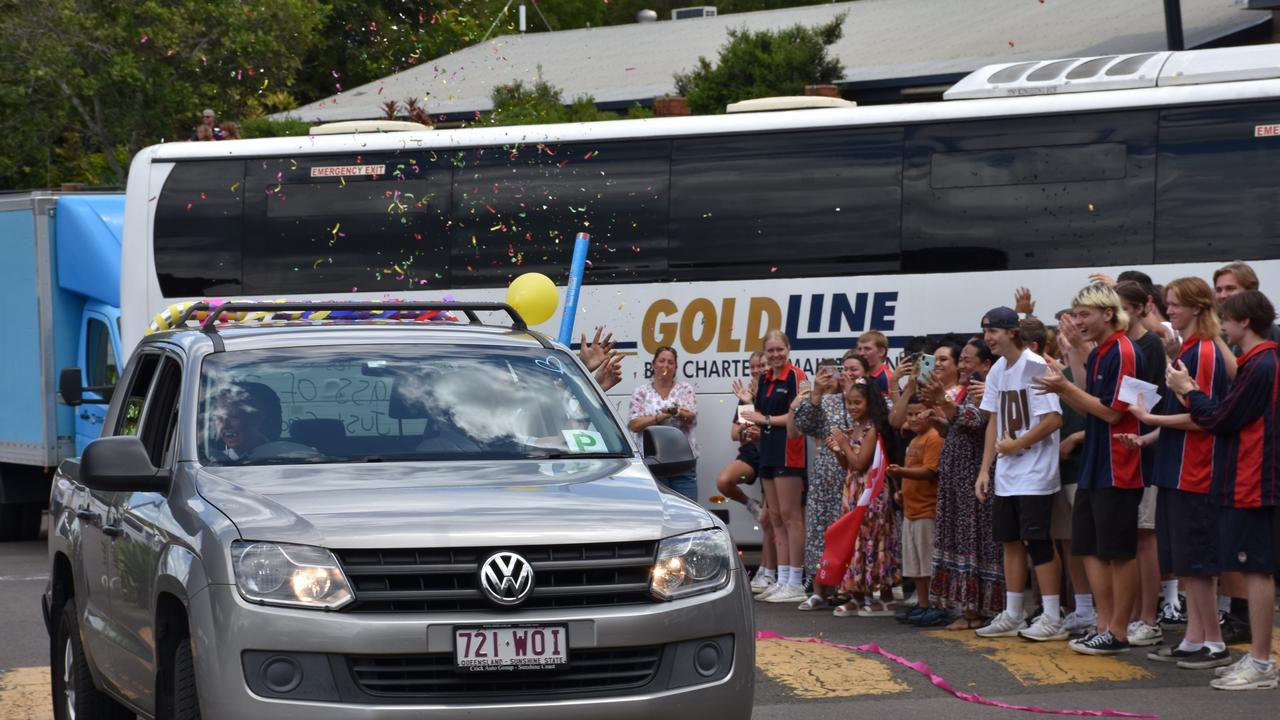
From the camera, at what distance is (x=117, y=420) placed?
863 cm

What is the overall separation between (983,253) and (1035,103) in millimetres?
1319

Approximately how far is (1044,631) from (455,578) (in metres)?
6.16

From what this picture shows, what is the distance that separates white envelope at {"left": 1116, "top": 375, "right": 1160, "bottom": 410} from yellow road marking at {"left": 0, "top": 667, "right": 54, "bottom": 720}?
604 centimetres

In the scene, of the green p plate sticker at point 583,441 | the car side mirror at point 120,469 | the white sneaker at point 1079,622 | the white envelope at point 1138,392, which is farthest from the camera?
the white sneaker at point 1079,622

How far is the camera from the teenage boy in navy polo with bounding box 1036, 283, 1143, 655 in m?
10.6

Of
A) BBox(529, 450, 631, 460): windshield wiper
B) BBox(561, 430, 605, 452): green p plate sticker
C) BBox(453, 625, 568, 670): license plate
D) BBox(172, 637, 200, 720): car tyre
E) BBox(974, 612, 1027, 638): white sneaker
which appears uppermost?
BBox(561, 430, 605, 452): green p plate sticker

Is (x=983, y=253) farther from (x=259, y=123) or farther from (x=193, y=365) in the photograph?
(x=259, y=123)

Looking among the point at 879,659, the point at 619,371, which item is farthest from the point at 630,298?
the point at 879,659

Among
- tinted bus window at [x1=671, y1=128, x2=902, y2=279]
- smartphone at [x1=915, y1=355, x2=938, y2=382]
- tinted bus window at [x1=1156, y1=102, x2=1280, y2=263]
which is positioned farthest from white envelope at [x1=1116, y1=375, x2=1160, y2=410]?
tinted bus window at [x1=671, y1=128, x2=902, y2=279]

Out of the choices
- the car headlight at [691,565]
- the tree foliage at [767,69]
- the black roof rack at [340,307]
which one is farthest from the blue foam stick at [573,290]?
the tree foliage at [767,69]

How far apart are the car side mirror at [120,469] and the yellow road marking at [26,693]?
10.4 ft

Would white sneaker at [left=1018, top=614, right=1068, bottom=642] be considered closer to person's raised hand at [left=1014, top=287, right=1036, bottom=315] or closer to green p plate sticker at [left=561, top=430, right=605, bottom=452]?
person's raised hand at [left=1014, top=287, right=1036, bottom=315]

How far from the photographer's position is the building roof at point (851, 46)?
30.9 meters

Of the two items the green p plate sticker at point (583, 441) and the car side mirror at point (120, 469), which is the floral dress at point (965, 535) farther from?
the car side mirror at point (120, 469)
